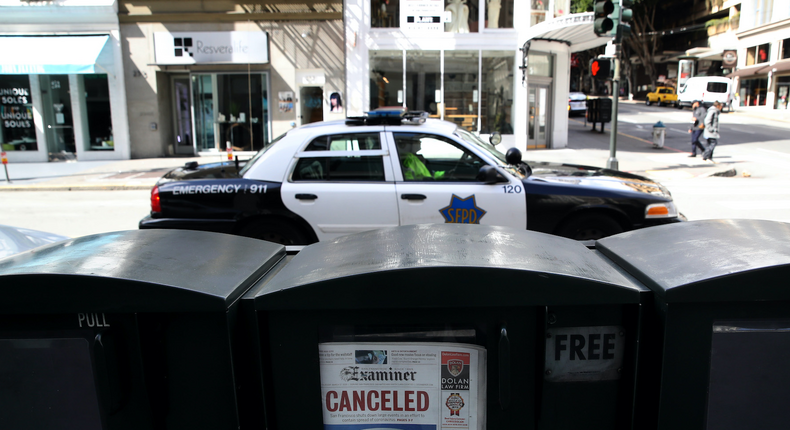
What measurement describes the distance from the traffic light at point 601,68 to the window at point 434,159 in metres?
9.20

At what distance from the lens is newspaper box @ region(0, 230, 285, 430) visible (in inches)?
66.7

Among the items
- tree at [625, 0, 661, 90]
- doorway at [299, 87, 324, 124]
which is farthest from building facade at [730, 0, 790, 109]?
doorway at [299, 87, 324, 124]

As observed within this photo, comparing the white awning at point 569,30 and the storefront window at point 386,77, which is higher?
the white awning at point 569,30

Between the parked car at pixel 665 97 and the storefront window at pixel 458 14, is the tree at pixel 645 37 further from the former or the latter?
the storefront window at pixel 458 14

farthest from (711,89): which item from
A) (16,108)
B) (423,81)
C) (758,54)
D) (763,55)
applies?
(16,108)

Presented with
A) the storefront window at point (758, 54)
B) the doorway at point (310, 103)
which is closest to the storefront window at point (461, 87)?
the doorway at point (310, 103)

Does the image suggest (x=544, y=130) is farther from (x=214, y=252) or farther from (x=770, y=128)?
(x=214, y=252)

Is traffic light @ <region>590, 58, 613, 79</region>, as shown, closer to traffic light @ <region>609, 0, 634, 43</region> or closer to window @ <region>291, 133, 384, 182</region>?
traffic light @ <region>609, 0, 634, 43</region>

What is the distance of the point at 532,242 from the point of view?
2104 mm

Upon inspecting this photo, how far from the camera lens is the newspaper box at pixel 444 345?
1715mm

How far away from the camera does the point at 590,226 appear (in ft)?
18.4

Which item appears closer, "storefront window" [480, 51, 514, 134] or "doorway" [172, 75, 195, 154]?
"storefront window" [480, 51, 514, 134]

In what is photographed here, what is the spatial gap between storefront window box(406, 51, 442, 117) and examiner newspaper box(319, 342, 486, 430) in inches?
658

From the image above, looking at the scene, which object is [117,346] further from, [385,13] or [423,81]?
[385,13]
